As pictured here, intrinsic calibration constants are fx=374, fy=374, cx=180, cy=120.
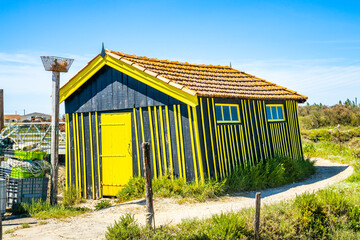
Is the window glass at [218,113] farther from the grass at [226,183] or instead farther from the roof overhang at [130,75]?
the grass at [226,183]

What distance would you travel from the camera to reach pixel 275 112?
42.1ft

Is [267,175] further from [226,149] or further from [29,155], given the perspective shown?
[29,155]

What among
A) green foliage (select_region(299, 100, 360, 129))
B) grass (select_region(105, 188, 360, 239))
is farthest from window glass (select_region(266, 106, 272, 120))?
green foliage (select_region(299, 100, 360, 129))

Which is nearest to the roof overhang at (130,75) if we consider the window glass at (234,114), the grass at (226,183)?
the window glass at (234,114)

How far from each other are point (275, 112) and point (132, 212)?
6.57 meters

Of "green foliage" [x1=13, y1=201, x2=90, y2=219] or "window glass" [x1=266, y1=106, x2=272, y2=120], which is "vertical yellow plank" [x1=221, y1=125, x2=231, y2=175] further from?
"green foliage" [x1=13, y1=201, x2=90, y2=219]

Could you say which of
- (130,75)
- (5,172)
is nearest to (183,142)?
(130,75)

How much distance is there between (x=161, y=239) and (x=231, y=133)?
5197 mm

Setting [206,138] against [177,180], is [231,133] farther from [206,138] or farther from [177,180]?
[177,180]

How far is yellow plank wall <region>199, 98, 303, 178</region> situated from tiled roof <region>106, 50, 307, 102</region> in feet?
0.96

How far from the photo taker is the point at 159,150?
33.5ft

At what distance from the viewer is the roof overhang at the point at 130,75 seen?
31.3ft

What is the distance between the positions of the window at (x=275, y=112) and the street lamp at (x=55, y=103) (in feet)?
21.3

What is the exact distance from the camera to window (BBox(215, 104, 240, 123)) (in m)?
10.4
